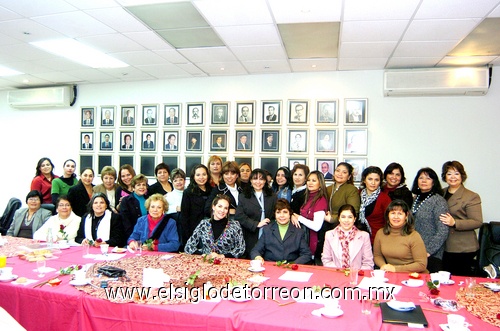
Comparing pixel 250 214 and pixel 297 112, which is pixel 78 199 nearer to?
pixel 250 214

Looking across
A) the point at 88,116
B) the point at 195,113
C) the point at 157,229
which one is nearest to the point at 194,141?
the point at 195,113

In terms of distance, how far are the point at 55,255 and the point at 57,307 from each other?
1.03 metres

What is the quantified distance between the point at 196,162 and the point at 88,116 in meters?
2.29

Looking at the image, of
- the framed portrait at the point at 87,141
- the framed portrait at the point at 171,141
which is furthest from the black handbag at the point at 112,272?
the framed portrait at the point at 87,141

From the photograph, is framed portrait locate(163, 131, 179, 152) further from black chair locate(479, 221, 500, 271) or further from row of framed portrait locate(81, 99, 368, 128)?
black chair locate(479, 221, 500, 271)

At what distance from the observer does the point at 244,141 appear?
580cm

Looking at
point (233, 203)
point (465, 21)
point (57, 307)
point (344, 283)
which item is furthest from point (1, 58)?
point (465, 21)

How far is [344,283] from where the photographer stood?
241 cm

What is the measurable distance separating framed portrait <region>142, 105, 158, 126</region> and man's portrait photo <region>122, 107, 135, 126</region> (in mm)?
217

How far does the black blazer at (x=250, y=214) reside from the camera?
3598mm

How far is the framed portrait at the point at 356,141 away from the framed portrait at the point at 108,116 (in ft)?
13.1

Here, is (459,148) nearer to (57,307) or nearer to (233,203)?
(233,203)

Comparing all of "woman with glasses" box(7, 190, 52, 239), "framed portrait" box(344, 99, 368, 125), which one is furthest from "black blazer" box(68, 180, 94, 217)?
"framed portrait" box(344, 99, 368, 125)

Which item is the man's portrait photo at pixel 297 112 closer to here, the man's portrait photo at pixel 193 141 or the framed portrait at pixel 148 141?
the man's portrait photo at pixel 193 141
